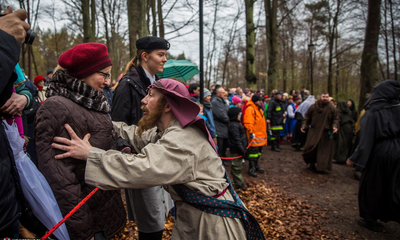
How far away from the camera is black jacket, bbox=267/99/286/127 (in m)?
9.45

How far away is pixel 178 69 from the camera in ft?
27.3

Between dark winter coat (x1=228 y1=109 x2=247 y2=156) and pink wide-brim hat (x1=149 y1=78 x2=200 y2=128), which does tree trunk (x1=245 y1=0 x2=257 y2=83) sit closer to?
dark winter coat (x1=228 y1=109 x2=247 y2=156)

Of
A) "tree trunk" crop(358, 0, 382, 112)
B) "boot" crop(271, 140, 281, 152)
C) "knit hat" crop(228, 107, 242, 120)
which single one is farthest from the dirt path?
"tree trunk" crop(358, 0, 382, 112)

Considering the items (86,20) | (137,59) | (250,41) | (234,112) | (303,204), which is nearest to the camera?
(137,59)

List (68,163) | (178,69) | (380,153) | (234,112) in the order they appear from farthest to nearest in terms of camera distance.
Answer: (178,69)
(234,112)
(380,153)
(68,163)

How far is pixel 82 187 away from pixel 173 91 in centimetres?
88

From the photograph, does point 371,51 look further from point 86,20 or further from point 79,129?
point 86,20

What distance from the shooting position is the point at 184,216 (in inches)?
68.8

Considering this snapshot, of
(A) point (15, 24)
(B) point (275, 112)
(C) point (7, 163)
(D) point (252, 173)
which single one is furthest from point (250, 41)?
(C) point (7, 163)

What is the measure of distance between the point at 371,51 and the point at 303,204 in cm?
589

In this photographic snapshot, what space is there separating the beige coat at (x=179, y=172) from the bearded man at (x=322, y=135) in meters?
5.85

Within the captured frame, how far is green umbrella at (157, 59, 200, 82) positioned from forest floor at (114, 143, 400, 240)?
3701 millimetres

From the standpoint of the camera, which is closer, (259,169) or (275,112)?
(259,169)

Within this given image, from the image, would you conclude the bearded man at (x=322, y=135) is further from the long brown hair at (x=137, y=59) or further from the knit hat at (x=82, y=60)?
the knit hat at (x=82, y=60)
